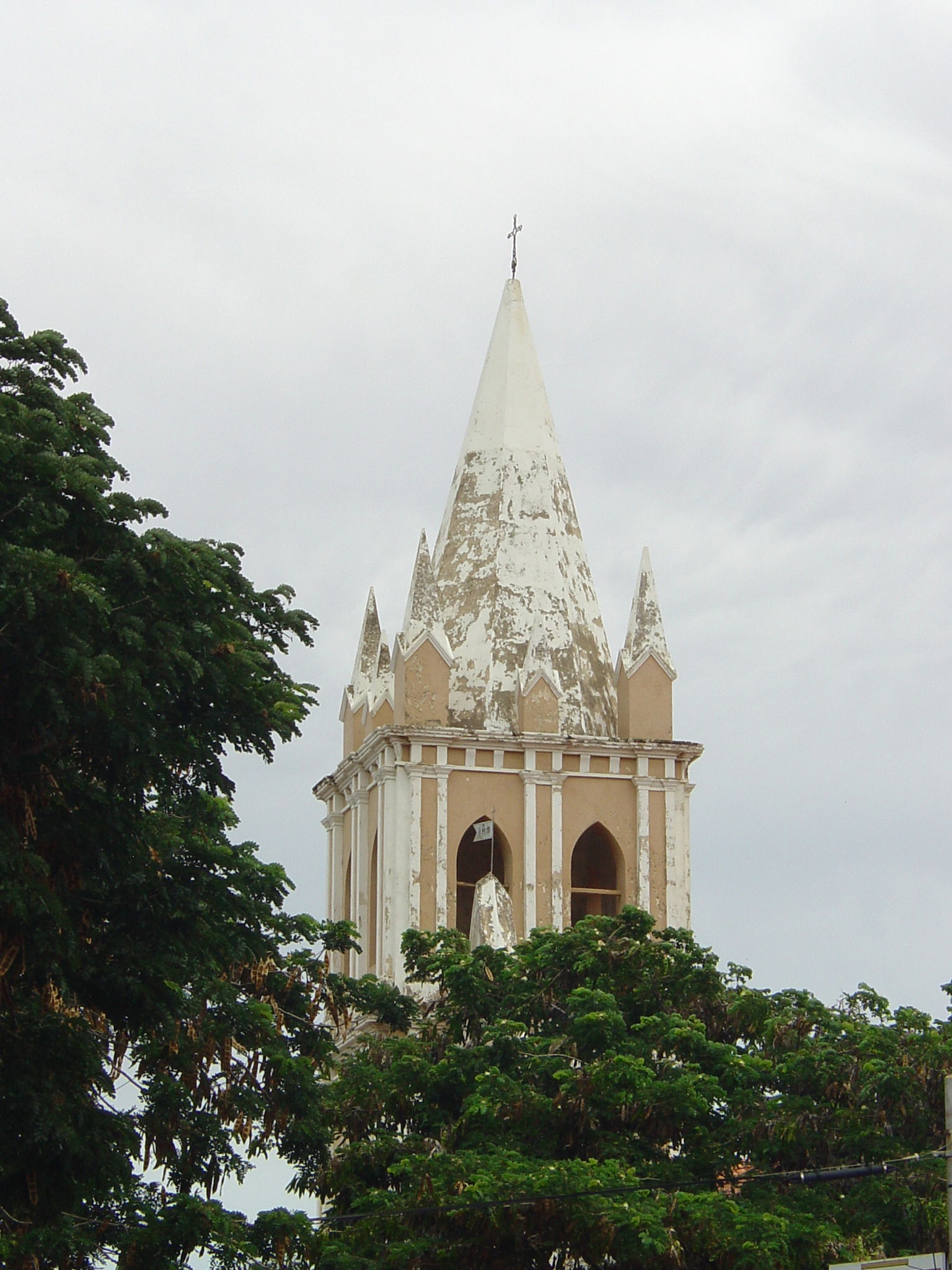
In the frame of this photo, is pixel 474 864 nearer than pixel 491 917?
No

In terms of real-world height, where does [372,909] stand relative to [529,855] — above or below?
below

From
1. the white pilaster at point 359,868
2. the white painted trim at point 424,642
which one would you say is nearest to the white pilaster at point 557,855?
the white painted trim at point 424,642

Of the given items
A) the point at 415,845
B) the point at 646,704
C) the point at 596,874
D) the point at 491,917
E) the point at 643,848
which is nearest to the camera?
the point at 491,917

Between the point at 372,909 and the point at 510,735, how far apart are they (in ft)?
10.7

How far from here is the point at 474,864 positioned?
32.2 metres

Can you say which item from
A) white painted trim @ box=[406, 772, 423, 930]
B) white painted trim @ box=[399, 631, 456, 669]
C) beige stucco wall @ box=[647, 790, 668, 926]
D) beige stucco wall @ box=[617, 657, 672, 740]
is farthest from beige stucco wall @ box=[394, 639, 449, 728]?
beige stucco wall @ box=[647, 790, 668, 926]

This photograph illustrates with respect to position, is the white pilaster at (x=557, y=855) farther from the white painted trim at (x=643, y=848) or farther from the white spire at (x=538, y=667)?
the white spire at (x=538, y=667)

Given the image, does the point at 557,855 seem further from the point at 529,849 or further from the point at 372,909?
the point at 372,909

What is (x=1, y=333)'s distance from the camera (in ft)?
53.4

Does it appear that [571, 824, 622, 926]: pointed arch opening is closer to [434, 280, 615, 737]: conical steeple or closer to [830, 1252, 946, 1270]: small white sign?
[434, 280, 615, 737]: conical steeple

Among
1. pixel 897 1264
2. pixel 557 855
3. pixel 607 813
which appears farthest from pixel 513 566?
pixel 897 1264

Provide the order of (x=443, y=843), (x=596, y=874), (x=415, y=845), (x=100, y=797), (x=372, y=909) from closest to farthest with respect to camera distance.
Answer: (x=100, y=797)
(x=415, y=845)
(x=443, y=843)
(x=372, y=909)
(x=596, y=874)

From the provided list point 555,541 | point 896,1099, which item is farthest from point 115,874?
point 555,541

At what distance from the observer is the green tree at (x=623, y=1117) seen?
20000 mm
